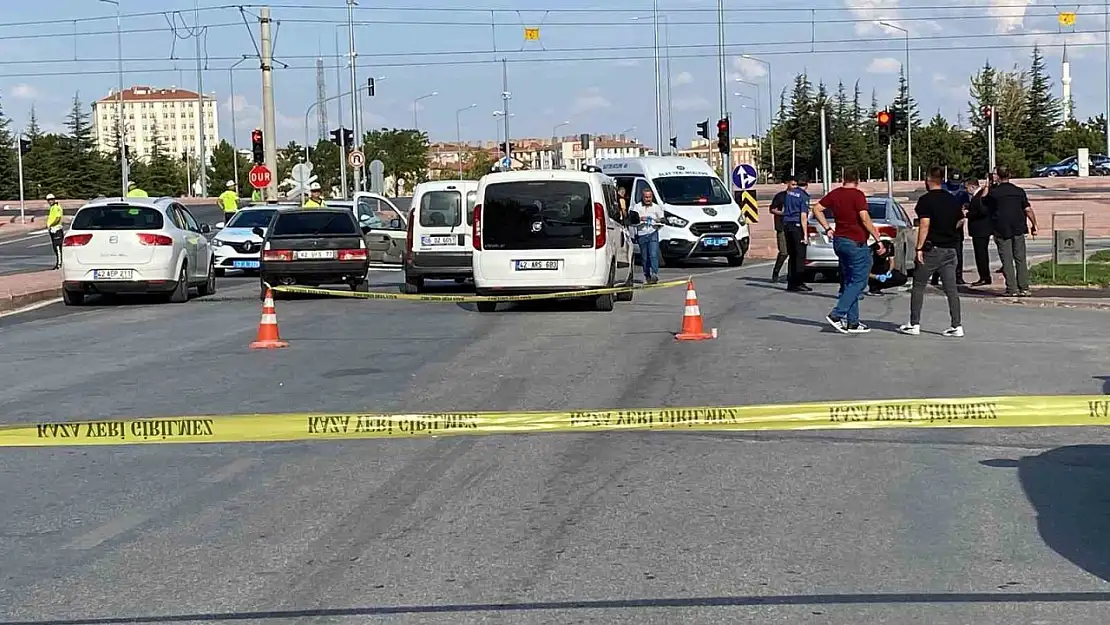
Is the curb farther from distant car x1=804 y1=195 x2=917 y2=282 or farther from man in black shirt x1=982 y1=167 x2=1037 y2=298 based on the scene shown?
man in black shirt x1=982 y1=167 x2=1037 y2=298

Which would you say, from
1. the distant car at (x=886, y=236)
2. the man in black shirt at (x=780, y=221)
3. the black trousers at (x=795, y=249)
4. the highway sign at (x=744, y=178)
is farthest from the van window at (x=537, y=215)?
the highway sign at (x=744, y=178)

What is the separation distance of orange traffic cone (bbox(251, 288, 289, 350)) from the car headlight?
15.4 m

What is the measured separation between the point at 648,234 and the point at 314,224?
5.35 metres

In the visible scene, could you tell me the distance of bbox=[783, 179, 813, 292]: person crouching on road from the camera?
21141 mm

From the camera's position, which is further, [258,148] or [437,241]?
[258,148]

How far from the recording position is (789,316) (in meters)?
17.7

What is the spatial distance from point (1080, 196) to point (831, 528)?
55.5 meters

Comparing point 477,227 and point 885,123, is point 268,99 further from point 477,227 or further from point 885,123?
point 477,227

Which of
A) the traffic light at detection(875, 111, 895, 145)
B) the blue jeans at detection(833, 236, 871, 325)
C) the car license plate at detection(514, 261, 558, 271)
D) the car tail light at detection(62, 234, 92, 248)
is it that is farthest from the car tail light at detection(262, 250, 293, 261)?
the traffic light at detection(875, 111, 895, 145)

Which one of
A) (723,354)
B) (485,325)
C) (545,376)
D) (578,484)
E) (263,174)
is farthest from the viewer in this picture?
(263,174)

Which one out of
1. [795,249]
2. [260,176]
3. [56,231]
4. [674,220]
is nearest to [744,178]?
[674,220]

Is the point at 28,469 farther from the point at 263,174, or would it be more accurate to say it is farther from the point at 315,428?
the point at 263,174

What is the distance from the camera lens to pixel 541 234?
18391 mm

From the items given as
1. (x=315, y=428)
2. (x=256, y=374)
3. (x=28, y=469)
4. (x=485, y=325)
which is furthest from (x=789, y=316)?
(x=28, y=469)
